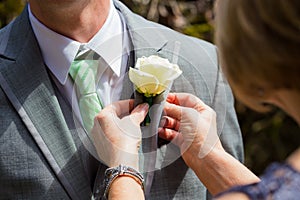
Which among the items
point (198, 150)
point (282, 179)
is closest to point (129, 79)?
point (198, 150)

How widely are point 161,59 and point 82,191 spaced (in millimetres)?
540

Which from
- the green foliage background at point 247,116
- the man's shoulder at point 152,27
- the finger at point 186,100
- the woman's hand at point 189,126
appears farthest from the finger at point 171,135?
the green foliage background at point 247,116

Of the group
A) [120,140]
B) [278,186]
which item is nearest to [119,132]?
[120,140]

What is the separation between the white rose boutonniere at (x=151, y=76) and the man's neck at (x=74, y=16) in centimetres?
35

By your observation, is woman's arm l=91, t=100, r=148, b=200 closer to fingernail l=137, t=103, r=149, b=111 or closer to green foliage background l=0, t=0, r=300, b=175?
fingernail l=137, t=103, r=149, b=111

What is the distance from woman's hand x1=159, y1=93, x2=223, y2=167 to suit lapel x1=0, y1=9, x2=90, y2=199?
0.35m

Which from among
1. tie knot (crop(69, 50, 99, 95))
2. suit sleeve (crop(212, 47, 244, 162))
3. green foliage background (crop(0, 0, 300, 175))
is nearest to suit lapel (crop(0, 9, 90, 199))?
tie knot (crop(69, 50, 99, 95))

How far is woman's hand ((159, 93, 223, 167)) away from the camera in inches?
105

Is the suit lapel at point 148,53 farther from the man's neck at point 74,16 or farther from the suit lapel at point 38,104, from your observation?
the suit lapel at point 38,104

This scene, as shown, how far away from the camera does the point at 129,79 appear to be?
2.82 m

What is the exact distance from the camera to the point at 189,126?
2678 millimetres

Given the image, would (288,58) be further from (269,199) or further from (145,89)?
(145,89)

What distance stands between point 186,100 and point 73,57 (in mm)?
463

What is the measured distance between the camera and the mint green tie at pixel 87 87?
110 inches
